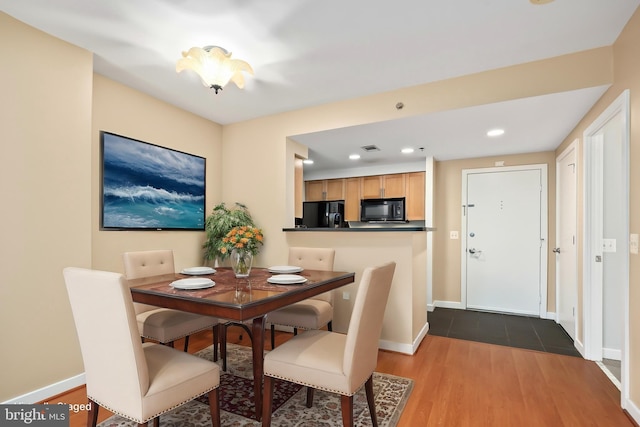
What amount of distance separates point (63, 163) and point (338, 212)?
133 inches

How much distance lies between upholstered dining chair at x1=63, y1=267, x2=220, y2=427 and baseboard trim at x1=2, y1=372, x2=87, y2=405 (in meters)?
0.94

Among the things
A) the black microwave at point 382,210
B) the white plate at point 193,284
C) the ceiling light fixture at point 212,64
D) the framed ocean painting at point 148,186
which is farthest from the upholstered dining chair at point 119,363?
the black microwave at point 382,210

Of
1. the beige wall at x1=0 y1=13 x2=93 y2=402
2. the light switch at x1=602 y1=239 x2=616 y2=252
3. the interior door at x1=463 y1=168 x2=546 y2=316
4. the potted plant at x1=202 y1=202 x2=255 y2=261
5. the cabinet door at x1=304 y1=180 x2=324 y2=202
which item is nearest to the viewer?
the beige wall at x1=0 y1=13 x2=93 y2=402

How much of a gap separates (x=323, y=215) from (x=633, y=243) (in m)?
3.41

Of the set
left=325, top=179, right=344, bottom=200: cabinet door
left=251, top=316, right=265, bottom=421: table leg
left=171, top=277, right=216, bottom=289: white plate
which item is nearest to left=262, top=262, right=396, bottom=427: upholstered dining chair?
left=251, top=316, right=265, bottom=421: table leg

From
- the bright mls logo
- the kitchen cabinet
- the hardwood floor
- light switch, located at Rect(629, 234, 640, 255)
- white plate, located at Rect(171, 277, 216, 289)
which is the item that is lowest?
the hardwood floor

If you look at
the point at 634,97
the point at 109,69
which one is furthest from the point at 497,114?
the point at 109,69

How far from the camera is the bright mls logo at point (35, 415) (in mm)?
1884

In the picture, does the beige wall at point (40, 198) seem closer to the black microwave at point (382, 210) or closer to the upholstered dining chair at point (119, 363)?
the upholstered dining chair at point (119, 363)

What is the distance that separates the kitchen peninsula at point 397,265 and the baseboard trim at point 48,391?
6.98ft

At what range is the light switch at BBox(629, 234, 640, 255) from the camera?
6.45ft

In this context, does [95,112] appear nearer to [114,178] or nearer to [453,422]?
[114,178]

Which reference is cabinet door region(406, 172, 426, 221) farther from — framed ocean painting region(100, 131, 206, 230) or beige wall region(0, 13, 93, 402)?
beige wall region(0, 13, 93, 402)

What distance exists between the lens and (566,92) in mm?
2445
